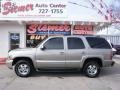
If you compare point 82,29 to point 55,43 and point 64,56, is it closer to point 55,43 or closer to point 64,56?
point 55,43

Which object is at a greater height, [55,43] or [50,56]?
[55,43]

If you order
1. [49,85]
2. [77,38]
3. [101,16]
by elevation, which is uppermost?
[101,16]

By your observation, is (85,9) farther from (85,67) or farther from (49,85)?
(49,85)

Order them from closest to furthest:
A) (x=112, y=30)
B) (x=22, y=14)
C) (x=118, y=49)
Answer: (x=22, y=14)
(x=118, y=49)
(x=112, y=30)

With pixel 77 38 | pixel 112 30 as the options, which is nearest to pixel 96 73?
pixel 77 38

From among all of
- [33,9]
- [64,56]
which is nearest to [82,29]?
[33,9]

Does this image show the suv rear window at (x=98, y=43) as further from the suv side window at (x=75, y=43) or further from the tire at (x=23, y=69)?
the tire at (x=23, y=69)

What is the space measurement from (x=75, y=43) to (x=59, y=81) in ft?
6.82

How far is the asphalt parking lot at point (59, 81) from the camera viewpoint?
1011 cm

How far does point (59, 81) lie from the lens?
11.3 meters

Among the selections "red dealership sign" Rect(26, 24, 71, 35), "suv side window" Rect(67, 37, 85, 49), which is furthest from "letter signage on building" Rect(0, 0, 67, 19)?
"suv side window" Rect(67, 37, 85, 49)

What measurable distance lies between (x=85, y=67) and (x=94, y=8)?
6.03 metres

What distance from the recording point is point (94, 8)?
17.2 meters

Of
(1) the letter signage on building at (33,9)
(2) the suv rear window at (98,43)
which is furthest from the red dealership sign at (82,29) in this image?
(2) the suv rear window at (98,43)
